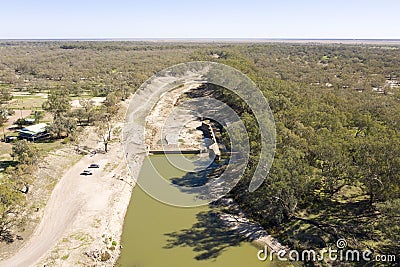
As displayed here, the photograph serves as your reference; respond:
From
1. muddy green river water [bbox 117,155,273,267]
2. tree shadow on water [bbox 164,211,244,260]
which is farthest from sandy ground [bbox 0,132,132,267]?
tree shadow on water [bbox 164,211,244,260]

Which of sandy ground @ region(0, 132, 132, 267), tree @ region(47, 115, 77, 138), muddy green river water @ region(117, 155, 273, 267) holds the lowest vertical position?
muddy green river water @ region(117, 155, 273, 267)

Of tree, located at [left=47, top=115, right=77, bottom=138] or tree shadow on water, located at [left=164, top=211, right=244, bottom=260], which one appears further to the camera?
tree, located at [left=47, top=115, right=77, bottom=138]

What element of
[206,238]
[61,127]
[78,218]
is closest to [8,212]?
[78,218]

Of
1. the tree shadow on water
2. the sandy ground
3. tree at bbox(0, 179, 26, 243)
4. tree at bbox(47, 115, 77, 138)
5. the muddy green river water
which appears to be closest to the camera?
the sandy ground

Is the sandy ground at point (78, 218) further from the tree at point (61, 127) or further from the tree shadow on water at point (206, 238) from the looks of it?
the tree at point (61, 127)

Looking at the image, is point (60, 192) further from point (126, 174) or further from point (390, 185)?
point (390, 185)

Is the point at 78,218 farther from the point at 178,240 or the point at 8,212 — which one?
the point at 178,240

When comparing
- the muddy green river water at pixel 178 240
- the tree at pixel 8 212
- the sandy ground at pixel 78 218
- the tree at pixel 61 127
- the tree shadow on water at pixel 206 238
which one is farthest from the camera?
the tree at pixel 61 127

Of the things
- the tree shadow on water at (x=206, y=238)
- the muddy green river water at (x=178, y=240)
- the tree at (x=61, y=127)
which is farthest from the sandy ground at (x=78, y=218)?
the tree at (x=61, y=127)

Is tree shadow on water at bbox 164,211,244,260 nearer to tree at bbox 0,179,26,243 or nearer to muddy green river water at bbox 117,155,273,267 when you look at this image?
muddy green river water at bbox 117,155,273,267
